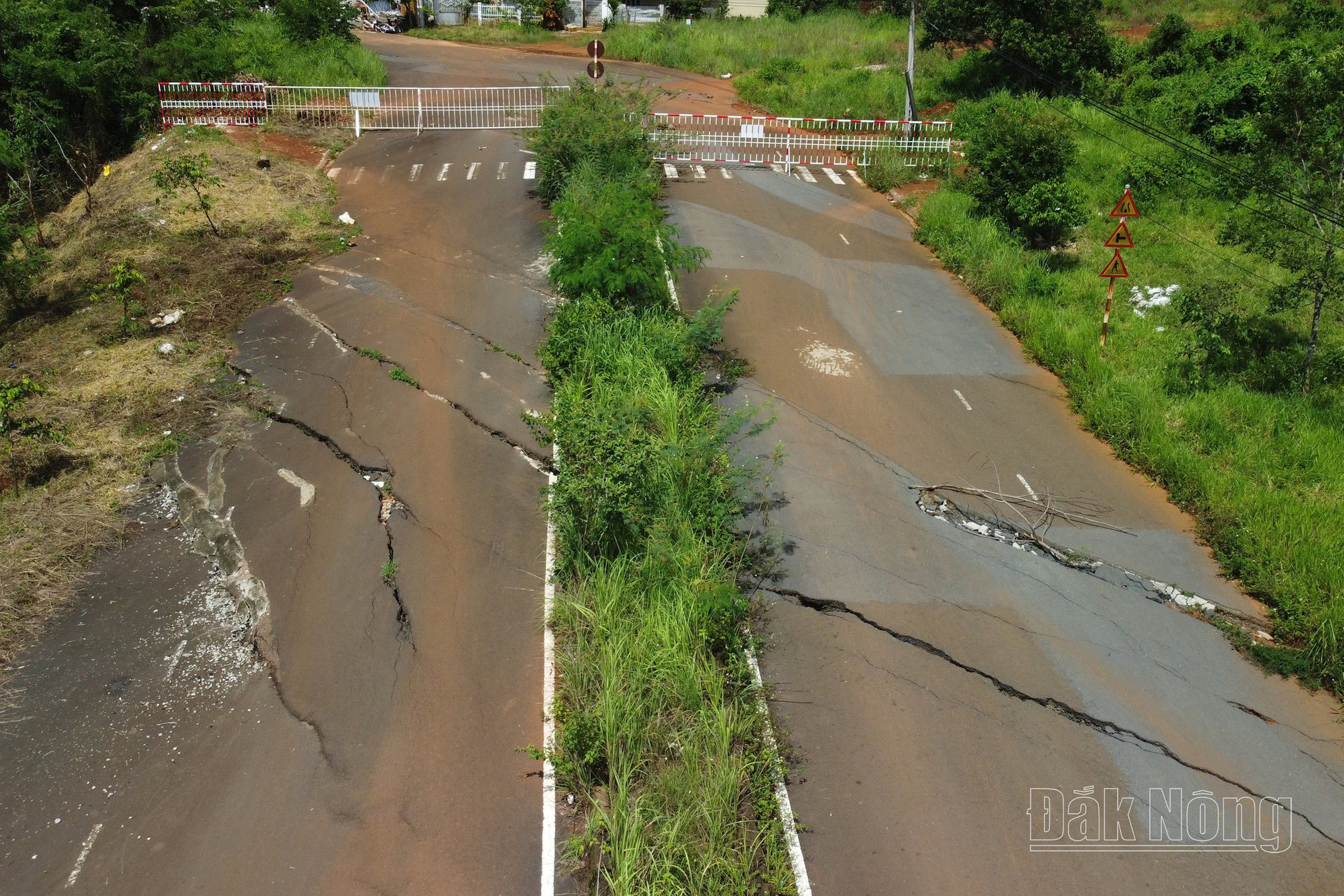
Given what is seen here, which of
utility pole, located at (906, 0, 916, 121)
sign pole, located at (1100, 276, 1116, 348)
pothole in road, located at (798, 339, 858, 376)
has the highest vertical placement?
utility pole, located at (906, 0, 916, 121)

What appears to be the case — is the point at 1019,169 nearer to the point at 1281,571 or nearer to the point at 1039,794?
the point at 1281,571

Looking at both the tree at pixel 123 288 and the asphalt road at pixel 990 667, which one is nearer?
the asphalt road at pixel 990 667

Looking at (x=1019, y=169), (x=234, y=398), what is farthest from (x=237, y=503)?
(x=1019, y=169)

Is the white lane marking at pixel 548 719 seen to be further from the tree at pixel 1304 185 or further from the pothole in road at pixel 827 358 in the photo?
the tree at pixel 1304 185

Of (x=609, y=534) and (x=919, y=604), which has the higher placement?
(x=609, y=534)

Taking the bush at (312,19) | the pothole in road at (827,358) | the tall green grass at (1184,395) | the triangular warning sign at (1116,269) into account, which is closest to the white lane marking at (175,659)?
the pothole in road at (827,358)

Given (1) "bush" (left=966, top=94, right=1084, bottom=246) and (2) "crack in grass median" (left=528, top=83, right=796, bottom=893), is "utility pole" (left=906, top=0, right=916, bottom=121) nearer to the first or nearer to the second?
(1) "bush" (left=966, top=94, right=1084, bottom=246)

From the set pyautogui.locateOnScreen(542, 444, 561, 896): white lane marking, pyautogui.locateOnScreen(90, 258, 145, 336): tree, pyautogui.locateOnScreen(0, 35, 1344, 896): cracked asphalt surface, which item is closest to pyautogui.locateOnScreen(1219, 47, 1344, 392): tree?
pyautogui.locateOnScreen(0, 35, 1344, 896): cracked asphalt surface
